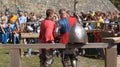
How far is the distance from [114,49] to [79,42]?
707mm

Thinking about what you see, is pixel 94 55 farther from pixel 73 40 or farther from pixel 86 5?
pixel 86 5

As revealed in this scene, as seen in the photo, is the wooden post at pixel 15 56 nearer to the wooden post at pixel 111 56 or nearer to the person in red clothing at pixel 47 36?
the person in red clothing at pixel 47 36

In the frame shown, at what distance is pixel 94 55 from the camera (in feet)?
56.9

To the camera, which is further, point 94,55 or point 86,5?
Result: point 86,5

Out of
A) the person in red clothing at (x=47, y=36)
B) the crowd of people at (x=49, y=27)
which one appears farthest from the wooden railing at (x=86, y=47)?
the person in red clothing at (x=47, y=36)

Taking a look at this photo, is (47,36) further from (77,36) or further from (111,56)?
(111,56)

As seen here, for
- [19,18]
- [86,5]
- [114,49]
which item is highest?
[114,49]

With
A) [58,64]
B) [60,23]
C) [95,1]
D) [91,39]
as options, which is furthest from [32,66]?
[95,1]

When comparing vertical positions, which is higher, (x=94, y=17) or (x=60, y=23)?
(x=60, y=23)

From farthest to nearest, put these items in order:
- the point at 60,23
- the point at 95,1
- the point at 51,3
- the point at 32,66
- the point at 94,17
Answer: the point at 95,1, the point at 51,3, the point at 94,17, the point at 32,66, the point at 60,23

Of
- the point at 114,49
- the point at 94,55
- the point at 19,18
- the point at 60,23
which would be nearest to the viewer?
the point at 114,49

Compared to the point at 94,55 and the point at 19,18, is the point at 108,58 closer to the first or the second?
the point at 94,55

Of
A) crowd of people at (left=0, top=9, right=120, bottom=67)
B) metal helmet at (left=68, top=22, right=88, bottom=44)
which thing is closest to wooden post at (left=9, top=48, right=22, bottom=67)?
metal helmet at (left=68, top=22, right=88, bottom=44)

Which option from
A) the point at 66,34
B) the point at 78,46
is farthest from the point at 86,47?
the point at 66,34
